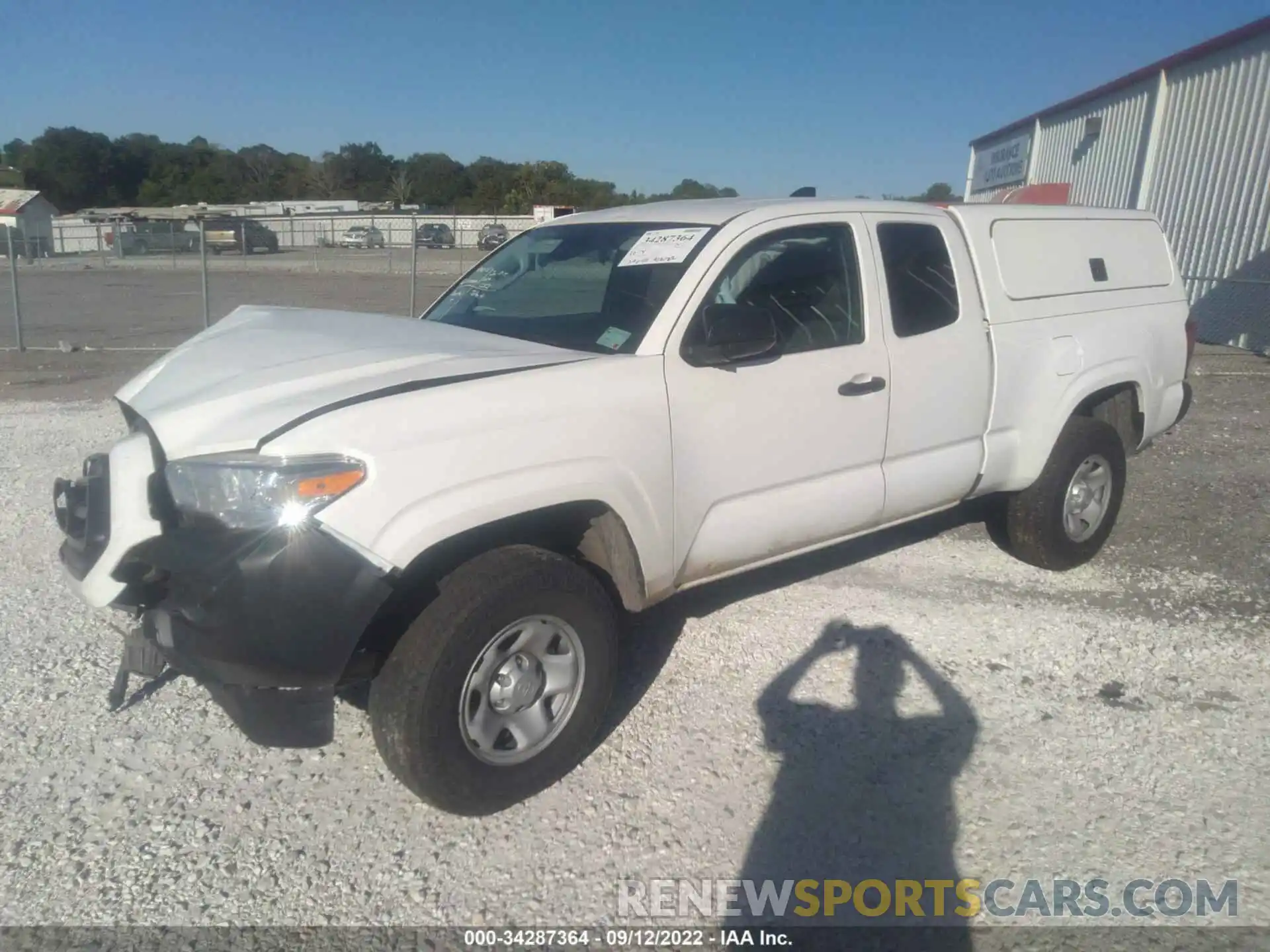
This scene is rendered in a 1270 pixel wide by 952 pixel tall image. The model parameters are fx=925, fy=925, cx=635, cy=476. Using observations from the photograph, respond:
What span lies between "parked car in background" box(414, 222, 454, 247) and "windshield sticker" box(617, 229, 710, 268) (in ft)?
110

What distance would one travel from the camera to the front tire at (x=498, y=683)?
274 centimetres

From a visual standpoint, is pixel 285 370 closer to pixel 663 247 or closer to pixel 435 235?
pixel 663 247

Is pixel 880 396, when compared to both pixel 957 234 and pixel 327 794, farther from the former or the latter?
pixel 327 794

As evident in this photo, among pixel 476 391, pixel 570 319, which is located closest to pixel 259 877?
pixel 476 391

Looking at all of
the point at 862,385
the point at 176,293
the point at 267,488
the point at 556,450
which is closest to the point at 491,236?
the point at 176,293

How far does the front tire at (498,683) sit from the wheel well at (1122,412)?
3.41m

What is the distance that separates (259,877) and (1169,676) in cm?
366

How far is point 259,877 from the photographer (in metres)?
2.75

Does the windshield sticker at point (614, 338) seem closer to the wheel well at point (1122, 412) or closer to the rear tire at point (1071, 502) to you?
the rear tire at point (1071, 502)

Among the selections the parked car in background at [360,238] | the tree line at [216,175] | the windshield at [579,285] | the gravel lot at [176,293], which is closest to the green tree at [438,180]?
the tree line at [216,175]

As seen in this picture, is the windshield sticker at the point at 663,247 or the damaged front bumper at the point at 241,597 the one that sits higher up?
the windshield sticker at the point at 663,247

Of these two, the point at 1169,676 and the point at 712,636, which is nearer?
the point at 1169,676

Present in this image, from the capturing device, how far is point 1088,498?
5094 millimetres

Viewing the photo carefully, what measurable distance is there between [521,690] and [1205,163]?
17112 millimetres
